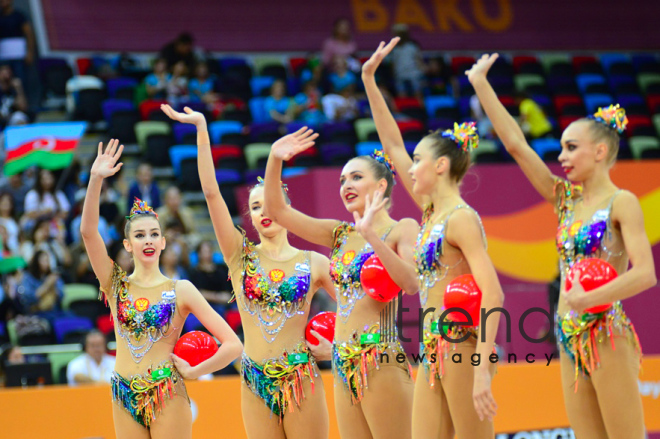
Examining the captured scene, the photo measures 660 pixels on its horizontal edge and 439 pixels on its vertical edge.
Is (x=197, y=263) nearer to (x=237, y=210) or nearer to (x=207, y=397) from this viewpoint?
(x=237, y=210)

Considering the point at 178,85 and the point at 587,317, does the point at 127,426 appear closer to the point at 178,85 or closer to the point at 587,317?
the point at 587,317

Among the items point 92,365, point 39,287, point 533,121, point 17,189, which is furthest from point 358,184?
point 533,121

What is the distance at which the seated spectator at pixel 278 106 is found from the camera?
10.4m

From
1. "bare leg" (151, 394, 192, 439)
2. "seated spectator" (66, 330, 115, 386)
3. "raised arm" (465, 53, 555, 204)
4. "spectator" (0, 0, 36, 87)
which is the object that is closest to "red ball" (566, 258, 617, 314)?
"raised arm" (465, 53, 555, 204)

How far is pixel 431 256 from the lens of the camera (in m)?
3.25

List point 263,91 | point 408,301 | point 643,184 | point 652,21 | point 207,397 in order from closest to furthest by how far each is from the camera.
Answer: point 207,397 < point 408,301 < point 643,184 < point 263,91 < point 652,21

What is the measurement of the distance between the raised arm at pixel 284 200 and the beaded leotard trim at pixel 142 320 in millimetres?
694

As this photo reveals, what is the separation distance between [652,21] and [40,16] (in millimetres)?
10186

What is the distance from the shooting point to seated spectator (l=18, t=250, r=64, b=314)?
7406mm

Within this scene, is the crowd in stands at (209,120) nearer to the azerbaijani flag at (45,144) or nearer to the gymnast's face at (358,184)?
the azerbaijani flag at (45,144)

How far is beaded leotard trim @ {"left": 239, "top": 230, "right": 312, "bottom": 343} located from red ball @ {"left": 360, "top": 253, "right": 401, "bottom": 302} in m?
0.47

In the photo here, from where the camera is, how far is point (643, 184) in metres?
8.95

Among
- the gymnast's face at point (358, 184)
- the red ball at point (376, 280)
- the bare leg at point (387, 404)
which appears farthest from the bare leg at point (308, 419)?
the gymnast's face at point (358, 184)

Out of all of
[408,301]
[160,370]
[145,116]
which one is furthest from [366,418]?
[145,116]
